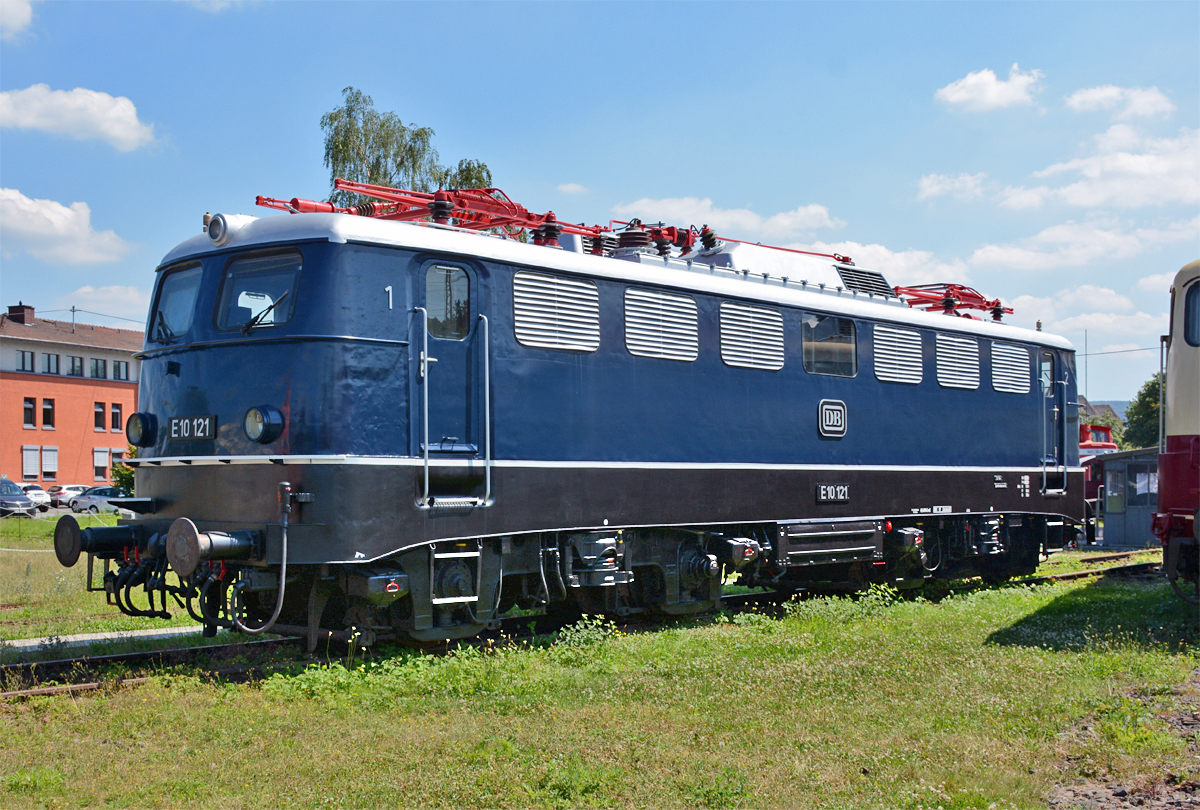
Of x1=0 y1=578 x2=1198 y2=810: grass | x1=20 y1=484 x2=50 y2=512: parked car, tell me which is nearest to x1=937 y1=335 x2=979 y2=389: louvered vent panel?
x1=0 y1=578 x2=1198 y2=810: grass

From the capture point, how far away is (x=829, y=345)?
523 inches

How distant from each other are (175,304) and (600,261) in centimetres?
413

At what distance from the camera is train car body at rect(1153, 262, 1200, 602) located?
37.0 feet

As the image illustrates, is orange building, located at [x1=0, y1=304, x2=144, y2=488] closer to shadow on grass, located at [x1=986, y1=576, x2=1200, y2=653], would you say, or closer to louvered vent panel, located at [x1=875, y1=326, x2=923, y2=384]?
louvered vent panel, located at [x1=875, y1=326, x2=923, y2=384]

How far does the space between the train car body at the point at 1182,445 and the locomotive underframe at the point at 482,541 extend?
341 centimetres

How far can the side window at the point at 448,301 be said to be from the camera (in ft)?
30.9

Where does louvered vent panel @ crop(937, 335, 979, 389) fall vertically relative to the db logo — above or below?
above

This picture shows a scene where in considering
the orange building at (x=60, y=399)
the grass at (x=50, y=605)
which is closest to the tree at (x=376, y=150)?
the grass at (x=50, y=605)

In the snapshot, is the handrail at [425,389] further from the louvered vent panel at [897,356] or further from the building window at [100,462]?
the building window at [100,462]

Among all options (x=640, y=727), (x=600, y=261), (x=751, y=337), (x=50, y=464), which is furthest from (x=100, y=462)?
(x=640, y=727)

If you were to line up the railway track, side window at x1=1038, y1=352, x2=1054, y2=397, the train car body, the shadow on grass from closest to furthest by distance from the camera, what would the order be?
the railway track < the shadow on grass < the train car body < side window at x1=1038, y1=352, x2=1054, y2=397

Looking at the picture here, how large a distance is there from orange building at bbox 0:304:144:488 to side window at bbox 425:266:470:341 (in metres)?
49.5

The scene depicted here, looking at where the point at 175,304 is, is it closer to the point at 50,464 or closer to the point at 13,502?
the point at 13,502

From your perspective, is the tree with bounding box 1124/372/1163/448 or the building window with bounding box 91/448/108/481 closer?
the tree with bounding box 1124/372/1163/448
